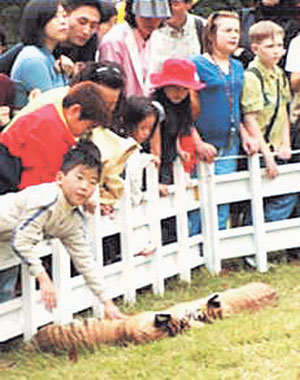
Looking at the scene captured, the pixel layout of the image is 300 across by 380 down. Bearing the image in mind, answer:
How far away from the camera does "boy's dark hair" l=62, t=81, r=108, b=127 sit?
20.3 ft

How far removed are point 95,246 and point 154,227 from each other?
813mm

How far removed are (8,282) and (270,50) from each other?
3245mm

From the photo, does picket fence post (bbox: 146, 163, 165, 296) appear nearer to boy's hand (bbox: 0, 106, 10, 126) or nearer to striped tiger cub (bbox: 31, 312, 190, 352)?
boy's hand (bbox: 0, 106, 10, 126)

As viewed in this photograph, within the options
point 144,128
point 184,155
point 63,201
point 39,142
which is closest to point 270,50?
point 184,155

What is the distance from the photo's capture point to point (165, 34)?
8.38m

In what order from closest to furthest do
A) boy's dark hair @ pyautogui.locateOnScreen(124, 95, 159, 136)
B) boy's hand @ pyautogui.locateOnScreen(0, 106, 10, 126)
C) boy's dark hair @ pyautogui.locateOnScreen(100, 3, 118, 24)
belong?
boy's hand @ pyautogui.locateOnScreen(0, 106, 10, 126)
boy's dark hair @ pyautogui.locateOnScreen(124, 95, 159, 136)
boy's dark hair @ pyautogui.locateOnScreen(100, 3, 118, 24)

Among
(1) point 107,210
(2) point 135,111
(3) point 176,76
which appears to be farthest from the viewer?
(3) point 176,76

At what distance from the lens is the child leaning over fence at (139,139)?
7.00 meters

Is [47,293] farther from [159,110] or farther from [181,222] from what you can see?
[181,222]

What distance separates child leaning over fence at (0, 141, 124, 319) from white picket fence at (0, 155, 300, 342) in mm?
247

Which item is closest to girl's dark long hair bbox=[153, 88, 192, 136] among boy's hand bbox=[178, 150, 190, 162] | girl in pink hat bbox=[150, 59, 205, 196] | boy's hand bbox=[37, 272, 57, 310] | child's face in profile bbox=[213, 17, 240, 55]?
girl in pink hat bbox=[150, 59, 205, 196]

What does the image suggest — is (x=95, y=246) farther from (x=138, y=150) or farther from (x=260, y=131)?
(x=260, y=131)

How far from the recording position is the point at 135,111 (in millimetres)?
7121

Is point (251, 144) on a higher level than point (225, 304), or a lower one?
higher
